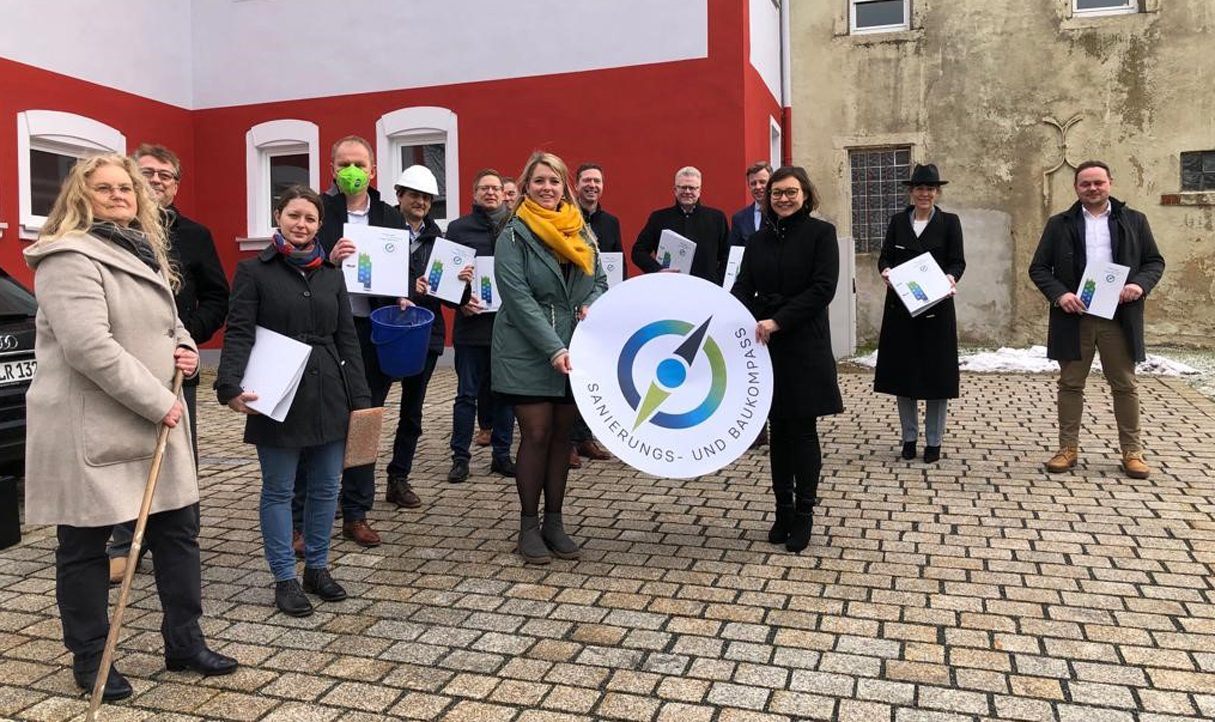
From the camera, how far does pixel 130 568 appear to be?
3068 millimetres

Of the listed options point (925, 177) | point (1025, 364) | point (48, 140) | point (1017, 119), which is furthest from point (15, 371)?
point (1017, 119)

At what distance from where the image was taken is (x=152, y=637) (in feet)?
12.5

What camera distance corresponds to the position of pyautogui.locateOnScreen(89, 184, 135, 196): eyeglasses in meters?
3.24

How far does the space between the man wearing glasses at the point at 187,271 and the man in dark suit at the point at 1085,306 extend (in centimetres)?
513

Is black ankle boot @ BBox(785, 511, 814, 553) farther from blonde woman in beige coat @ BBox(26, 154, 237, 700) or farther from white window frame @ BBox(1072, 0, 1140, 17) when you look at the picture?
white window frame @ BBox(1072, 0, 1140, 17)

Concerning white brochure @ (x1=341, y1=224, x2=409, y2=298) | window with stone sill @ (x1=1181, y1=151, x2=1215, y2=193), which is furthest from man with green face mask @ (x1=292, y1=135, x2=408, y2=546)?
window with stone sill @ (x1=1181, y1=151, x2=1215, y2=193)

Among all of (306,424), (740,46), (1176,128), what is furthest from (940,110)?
(306,424)

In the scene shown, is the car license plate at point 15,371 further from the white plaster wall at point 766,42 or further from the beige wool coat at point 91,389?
the white plaster wall at point 766,42

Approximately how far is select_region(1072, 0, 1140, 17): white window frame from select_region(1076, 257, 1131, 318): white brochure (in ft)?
32.1

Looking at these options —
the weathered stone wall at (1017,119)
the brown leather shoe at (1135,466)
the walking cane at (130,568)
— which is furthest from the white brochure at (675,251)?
the weathered stone wall at (1017,119)

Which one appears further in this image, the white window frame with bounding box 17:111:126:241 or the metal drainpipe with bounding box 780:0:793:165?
the metal drainpipe with bounding box 780:0:793:165

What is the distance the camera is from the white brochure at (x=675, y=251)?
733 cm

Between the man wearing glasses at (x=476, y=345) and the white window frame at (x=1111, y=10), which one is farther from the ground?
the white window frame at (x=1111, y=10)

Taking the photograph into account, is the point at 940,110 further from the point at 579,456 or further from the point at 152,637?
the point at 152,637
